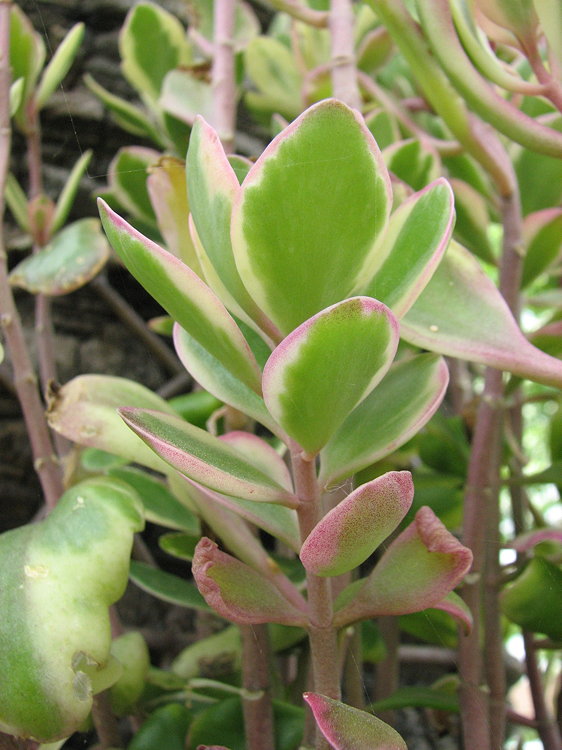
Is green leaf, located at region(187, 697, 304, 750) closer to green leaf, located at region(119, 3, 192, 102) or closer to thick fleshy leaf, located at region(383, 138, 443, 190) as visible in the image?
thick fleshy leaf, located at region(383, 138, 443, 190)

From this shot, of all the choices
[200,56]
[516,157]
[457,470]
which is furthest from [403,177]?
[200,56]

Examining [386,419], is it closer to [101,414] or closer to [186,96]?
[101,414]

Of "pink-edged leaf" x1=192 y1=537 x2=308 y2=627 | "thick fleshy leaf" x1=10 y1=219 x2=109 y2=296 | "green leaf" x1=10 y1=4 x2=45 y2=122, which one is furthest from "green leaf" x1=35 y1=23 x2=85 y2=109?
"pink-edged leaf" x1=192 y1=537 x2=308 y2=627

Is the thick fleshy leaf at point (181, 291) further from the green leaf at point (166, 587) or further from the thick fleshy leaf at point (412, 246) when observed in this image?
the green leaf at point (166, 587)

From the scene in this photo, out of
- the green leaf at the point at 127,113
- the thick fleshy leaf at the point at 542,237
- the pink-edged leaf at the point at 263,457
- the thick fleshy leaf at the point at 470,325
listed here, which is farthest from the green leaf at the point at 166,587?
the green leaf at the point at 127,113

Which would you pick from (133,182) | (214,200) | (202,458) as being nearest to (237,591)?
(202,458)
